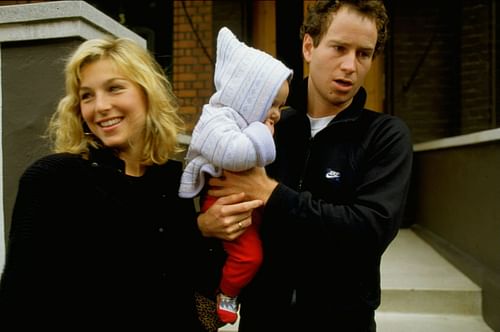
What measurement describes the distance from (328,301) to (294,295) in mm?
109

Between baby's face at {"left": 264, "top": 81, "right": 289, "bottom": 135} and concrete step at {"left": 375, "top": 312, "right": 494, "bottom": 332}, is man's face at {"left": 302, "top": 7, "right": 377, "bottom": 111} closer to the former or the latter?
baby's face at {"left": 264, "top": 81, "right": 289, "bottom": 135}

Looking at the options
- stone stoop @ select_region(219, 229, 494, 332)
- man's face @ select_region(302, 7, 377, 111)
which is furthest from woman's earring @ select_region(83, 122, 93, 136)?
stone stoop @ select_region(219, 229, 494, 332)

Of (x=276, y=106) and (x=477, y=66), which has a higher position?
(x=477, y=66)

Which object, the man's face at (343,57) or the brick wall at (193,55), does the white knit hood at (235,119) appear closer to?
the man's face at (343,57)

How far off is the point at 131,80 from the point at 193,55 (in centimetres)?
397

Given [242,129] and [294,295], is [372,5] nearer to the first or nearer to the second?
[242,129]

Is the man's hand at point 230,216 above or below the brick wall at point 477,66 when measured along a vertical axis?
below

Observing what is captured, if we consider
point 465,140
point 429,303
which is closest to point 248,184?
point 429,303

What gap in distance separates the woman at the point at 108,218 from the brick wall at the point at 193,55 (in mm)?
3672

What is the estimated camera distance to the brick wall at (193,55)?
5.26 metres

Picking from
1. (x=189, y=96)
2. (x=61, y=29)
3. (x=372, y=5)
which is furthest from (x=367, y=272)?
(x=189, y=96)

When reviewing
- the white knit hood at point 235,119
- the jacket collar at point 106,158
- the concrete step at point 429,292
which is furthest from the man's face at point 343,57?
the concrete step at point 429,292

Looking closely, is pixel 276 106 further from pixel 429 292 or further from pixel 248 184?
pixel 429 292

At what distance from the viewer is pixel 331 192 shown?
1473mm
